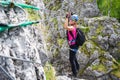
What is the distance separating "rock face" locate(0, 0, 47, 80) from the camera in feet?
17.3

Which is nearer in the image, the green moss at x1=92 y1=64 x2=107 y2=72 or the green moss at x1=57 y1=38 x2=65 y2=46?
the green moss at x1=92 y1=64 x2=107 y2=72

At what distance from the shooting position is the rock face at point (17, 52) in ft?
17.3

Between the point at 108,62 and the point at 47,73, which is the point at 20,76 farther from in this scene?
the point at 108,62

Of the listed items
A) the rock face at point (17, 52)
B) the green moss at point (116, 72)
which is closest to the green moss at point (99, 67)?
the green moss at point (116, 72)

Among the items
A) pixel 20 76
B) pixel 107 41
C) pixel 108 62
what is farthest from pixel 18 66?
pixel 107 41

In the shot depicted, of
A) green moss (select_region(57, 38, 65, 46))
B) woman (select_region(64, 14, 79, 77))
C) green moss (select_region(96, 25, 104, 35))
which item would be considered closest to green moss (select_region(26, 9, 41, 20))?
woman (select_region(64, 14, 79, 77))

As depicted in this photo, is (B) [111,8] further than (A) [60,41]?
Yes

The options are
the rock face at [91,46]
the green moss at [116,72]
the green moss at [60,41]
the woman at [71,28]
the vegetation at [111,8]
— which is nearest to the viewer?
the woman at [71,28]

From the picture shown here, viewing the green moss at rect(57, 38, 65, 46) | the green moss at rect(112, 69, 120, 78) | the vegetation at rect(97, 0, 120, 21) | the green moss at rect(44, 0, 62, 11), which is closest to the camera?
the green moss at rect(112, 69, 120, 78)

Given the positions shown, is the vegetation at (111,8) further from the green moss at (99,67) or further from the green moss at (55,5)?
the green moss at (99,67)

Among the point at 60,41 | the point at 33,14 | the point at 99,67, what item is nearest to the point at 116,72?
the point at 99,67

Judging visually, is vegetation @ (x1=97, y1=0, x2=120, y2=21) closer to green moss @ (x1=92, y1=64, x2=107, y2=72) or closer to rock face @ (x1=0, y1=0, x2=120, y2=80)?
rock face @ (x1=0, y1=0, x2=120, y2=80)

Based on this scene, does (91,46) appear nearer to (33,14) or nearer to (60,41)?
(60,41)

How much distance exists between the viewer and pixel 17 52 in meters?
5.64
